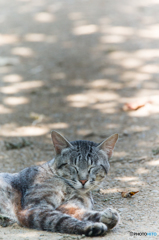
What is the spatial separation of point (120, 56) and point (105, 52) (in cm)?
39

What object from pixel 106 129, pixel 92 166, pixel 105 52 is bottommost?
pixel 106 129

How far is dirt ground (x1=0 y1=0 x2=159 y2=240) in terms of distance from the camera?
13.0ft

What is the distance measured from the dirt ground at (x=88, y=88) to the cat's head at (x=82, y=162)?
455mm

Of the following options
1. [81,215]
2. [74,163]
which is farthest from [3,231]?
[74,163]

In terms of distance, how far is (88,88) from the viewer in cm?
673

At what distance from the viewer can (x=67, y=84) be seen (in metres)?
6.91

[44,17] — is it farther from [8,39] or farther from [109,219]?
[109,219]

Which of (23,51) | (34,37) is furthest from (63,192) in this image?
(34,37)

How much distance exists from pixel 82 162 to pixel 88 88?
3585 millimetres

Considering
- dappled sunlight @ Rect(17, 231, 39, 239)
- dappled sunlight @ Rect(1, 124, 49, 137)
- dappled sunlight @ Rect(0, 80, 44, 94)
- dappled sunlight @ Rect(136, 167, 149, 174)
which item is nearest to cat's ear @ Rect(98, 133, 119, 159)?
dappled sunlight @ Rect(136, 167, 149, 174)

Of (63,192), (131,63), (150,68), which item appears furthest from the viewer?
(131,63)

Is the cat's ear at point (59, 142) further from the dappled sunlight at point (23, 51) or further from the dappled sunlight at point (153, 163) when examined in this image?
the dappled sunlight at point (23, 51)

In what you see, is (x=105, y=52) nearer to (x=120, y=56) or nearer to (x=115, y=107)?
(x=120, y=56)

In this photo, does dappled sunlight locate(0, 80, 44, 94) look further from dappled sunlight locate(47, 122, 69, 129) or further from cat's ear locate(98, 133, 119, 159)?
cat's ear locate(98, 133, 119, 159)
